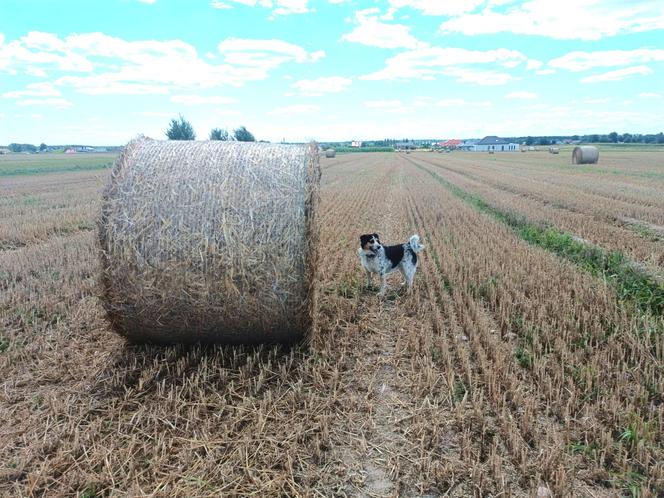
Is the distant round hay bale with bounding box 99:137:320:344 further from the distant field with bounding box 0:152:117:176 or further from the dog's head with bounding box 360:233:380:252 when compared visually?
the distant field with bounding box 0:152:117:176

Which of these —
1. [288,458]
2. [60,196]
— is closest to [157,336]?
[288,458]

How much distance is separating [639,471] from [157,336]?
4.48 metres

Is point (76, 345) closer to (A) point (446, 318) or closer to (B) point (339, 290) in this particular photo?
(B) point (339, 290)

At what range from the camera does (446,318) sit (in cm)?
613

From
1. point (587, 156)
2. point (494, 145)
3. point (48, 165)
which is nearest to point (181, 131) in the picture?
point (48, 165)

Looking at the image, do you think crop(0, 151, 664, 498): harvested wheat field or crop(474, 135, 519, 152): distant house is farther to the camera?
crop(474, 135, 519, 152): distant house

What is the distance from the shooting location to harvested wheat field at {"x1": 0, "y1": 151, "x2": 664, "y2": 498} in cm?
326

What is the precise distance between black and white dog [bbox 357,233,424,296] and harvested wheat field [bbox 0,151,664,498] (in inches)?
16.0

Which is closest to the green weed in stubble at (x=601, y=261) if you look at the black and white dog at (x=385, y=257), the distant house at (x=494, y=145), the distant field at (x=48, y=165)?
the black and white dog at (x=385, y=257)

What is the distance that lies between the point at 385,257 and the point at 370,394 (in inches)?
113

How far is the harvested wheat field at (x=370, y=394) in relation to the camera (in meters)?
3.26

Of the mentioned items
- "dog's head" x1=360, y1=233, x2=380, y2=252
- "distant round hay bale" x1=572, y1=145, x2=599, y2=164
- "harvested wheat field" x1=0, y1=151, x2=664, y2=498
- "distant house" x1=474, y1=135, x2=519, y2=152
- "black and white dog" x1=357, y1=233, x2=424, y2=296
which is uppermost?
"distant house" x1=474, y1=135, x2=519, y2=152

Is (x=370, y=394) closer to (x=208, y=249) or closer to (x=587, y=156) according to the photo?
(x=208, y=249)

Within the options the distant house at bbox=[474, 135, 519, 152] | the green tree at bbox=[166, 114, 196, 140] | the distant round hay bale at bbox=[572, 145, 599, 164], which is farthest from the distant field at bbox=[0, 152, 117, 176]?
the distant house at bbox=[474, 135, 519, 152]
